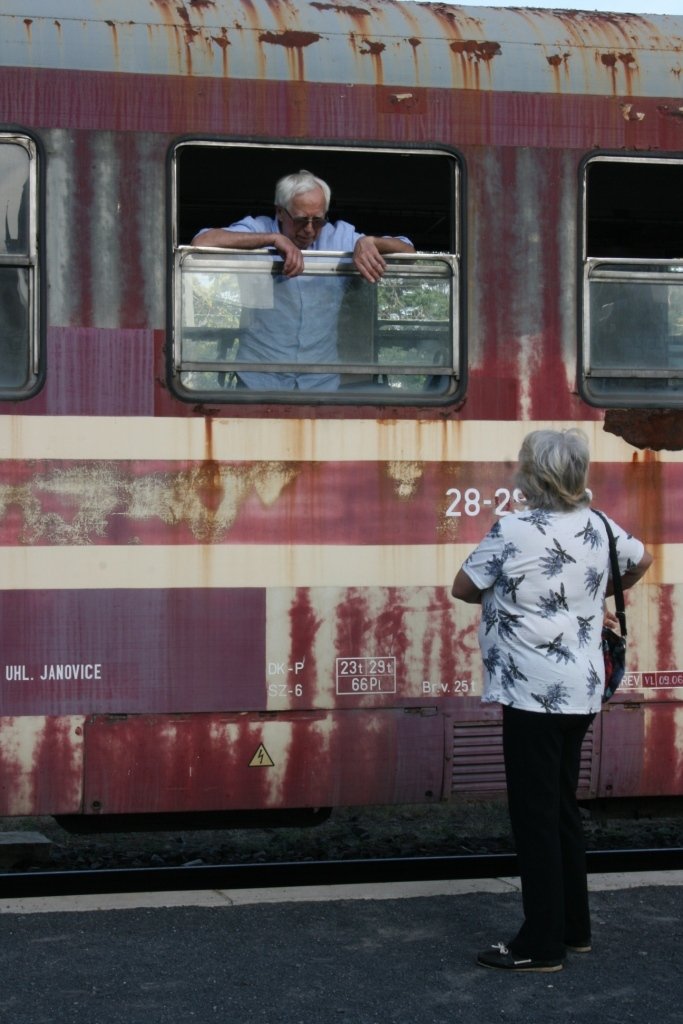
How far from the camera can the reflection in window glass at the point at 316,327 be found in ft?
16.8

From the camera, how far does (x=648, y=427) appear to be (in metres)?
5.41

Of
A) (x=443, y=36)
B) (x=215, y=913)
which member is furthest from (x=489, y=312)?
(x=215, y=913)

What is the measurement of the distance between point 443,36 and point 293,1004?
3674 mm

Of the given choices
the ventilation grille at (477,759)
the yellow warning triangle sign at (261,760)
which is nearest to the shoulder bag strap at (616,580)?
the ventilation grille at (477,759)

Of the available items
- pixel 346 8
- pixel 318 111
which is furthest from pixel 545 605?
pixel 346 8

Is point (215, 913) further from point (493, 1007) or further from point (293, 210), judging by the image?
point (293, 210)

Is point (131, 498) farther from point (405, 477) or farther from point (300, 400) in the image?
point (405, 477)

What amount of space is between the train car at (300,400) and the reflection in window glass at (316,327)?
0.01m

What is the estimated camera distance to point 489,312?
532 cm

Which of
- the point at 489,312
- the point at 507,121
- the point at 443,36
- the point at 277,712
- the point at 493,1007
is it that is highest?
the point at 443,36

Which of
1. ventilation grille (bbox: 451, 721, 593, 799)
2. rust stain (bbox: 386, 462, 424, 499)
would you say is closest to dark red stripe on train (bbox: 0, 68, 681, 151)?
rust stain (bbox: 386, 462, 424, 499)

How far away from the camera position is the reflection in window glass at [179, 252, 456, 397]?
5125 millimetres

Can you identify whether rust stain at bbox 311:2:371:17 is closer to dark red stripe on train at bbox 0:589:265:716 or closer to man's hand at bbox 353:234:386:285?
man's hand at bbox 353:234:386:285

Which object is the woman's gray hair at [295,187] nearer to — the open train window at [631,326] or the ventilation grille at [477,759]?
the open train window at [631,326]
